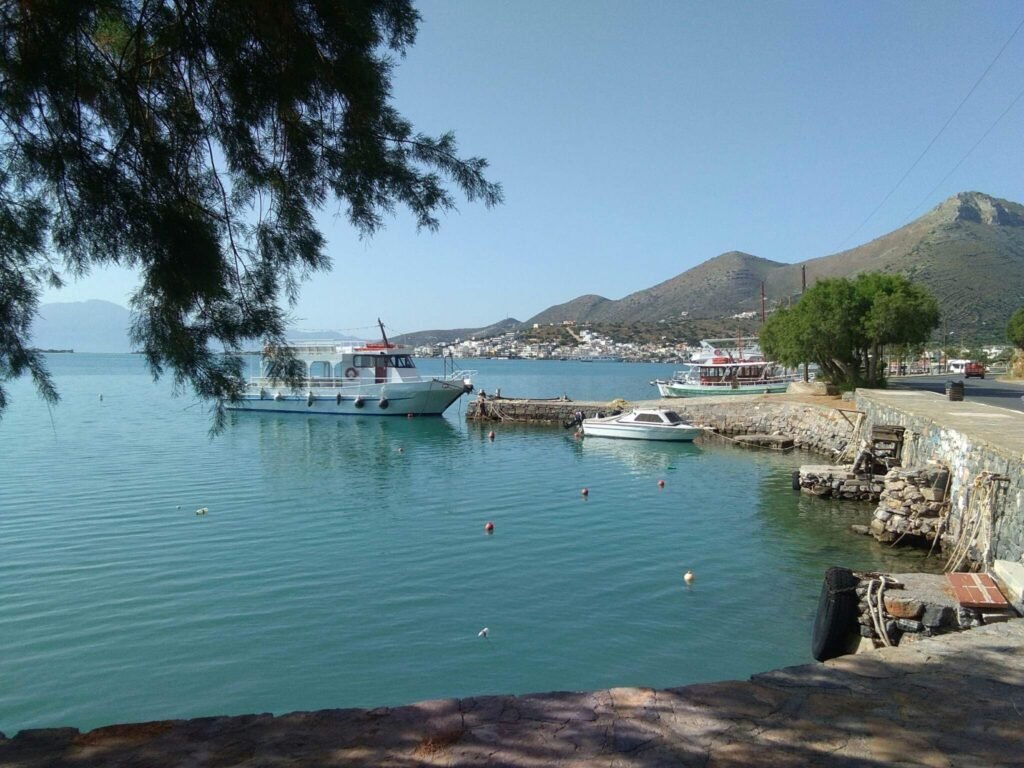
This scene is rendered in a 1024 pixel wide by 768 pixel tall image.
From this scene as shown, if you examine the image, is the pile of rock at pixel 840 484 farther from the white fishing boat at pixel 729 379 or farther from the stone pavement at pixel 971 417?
the white fishing boat at pixel 729 379

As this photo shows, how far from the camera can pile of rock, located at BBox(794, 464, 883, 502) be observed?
1817cm

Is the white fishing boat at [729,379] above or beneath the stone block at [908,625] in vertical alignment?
above

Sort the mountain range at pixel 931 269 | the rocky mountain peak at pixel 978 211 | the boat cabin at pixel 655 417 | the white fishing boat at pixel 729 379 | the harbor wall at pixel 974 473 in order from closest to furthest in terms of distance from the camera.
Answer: the harbor wall at pixel 974 473 → the boat cabin at pixel 655 417 → the white fishing boat at pixel 729 379 → the mountain range at pixel 931 269 → the rocky mountain peak at pixel 978 211

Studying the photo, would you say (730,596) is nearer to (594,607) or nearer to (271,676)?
(594,607)

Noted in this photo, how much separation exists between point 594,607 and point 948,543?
6.95 m

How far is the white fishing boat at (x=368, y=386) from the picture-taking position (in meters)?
42.6

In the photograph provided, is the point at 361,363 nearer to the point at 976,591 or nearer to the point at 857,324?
the point at 857,324

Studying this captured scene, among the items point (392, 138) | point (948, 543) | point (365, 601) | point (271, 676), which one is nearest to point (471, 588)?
point (365, 601)

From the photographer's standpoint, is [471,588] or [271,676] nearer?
[271,676]

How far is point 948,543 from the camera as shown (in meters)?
13.0

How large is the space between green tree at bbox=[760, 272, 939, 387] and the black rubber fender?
2504 centimetres

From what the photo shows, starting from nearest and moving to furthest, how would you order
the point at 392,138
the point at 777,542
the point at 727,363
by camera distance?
the point at 392,138, the point at 777,542, the point at 727,363

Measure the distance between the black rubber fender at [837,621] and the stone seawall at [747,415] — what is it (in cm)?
1561

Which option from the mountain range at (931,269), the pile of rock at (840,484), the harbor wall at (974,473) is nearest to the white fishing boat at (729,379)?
the mountain range at (931,269)
